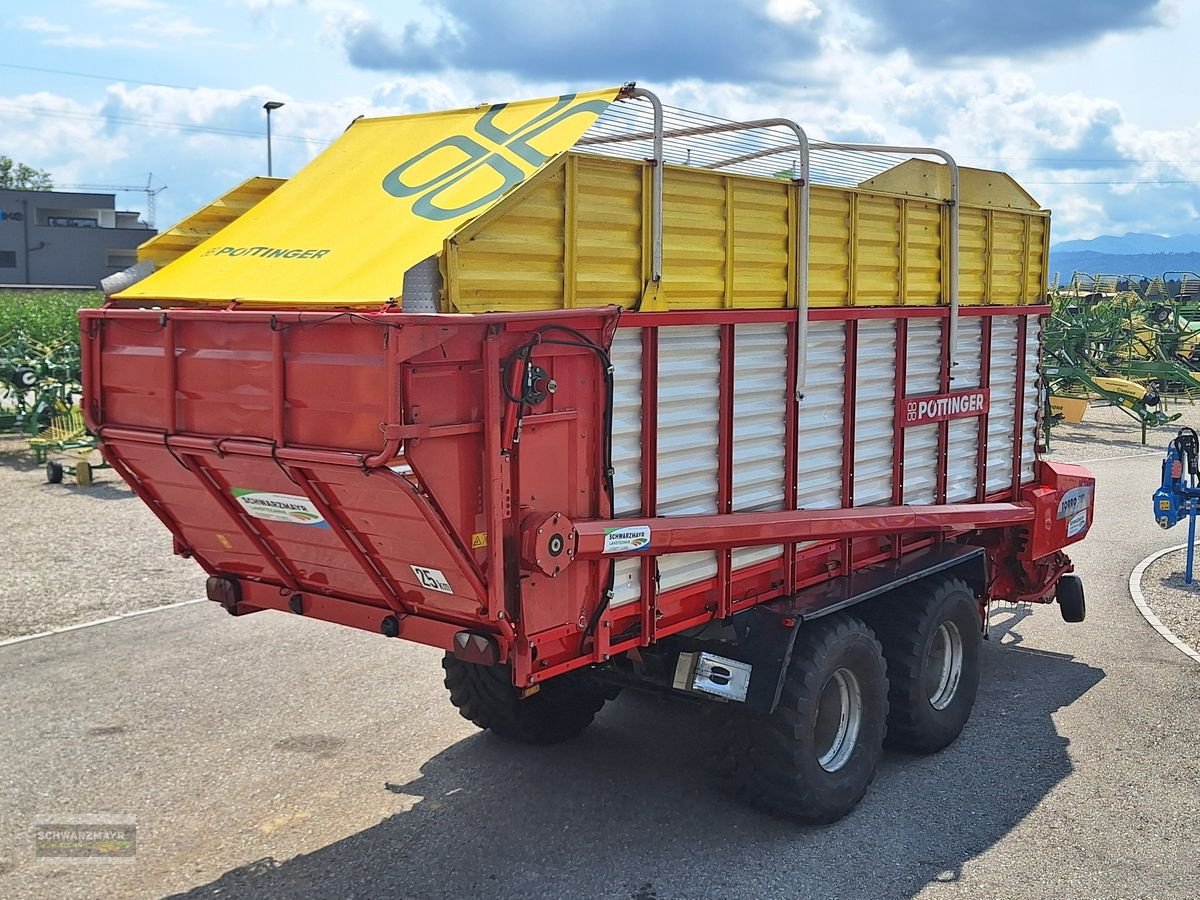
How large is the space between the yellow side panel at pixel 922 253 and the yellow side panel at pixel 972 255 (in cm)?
28

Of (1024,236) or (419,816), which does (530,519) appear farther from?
(1024,236)

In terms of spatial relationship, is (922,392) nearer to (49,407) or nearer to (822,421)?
(822,421)

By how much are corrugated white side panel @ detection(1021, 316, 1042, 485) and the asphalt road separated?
1568 millimetres

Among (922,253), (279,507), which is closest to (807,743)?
(279,507)

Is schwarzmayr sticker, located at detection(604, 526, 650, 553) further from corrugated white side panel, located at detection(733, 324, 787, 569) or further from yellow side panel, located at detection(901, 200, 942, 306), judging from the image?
yellow side panel, located at detection(901, 200, 942, 306)

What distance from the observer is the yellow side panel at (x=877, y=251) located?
6230 mm

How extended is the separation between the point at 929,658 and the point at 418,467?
13.1 feet

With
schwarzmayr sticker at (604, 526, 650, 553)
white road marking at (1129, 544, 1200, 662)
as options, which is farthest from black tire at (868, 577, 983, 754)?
white road marking at (1129, 544, 1200, 662)

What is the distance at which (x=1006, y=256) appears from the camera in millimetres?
7641

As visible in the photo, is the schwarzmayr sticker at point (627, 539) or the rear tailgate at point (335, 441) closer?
the rear tailgate at point (335, 441)

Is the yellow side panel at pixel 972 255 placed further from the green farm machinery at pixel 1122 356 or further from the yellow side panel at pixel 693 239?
the green farm machinery at pixel 1122 356

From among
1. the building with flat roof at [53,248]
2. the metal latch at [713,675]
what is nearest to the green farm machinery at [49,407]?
the metal latch at [713,675]

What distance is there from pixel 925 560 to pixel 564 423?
3.12 metres

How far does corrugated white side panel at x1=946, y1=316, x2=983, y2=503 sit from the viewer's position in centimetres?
719
